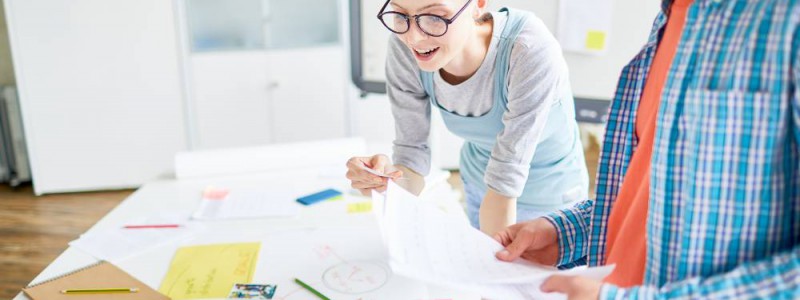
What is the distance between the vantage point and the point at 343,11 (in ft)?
11.7

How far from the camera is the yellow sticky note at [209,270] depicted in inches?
49.2

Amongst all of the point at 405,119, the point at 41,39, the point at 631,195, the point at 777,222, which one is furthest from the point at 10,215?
the point at 777,222

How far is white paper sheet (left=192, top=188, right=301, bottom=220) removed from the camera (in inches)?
65.3

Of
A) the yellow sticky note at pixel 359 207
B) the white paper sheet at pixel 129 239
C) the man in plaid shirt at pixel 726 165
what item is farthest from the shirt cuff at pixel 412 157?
the man in plaid shirt at pixel 726 165

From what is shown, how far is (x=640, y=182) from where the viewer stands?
854mm

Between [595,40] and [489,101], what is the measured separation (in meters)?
0.66

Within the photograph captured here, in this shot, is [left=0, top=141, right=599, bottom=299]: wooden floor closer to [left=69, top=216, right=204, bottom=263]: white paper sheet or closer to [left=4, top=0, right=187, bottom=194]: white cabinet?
[left=4, top=0, right=187, bottom=194]: white cabinet

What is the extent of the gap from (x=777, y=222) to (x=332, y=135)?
3.22 meters

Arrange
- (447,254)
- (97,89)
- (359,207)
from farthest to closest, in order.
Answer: (97,89), (359,207), (447,254)

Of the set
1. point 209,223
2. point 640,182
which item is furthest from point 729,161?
point 209,223

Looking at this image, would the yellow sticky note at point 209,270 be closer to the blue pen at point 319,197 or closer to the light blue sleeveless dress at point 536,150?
the blue pen at point 319,197

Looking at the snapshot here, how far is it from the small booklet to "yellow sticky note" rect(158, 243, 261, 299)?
45mm

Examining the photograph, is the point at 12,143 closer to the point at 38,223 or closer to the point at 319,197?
the point at 38,223

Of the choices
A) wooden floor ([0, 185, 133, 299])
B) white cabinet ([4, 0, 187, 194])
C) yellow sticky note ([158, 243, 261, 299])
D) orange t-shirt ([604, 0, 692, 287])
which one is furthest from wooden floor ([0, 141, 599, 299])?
orange t-shirt ([604, 0, 692, 287])
